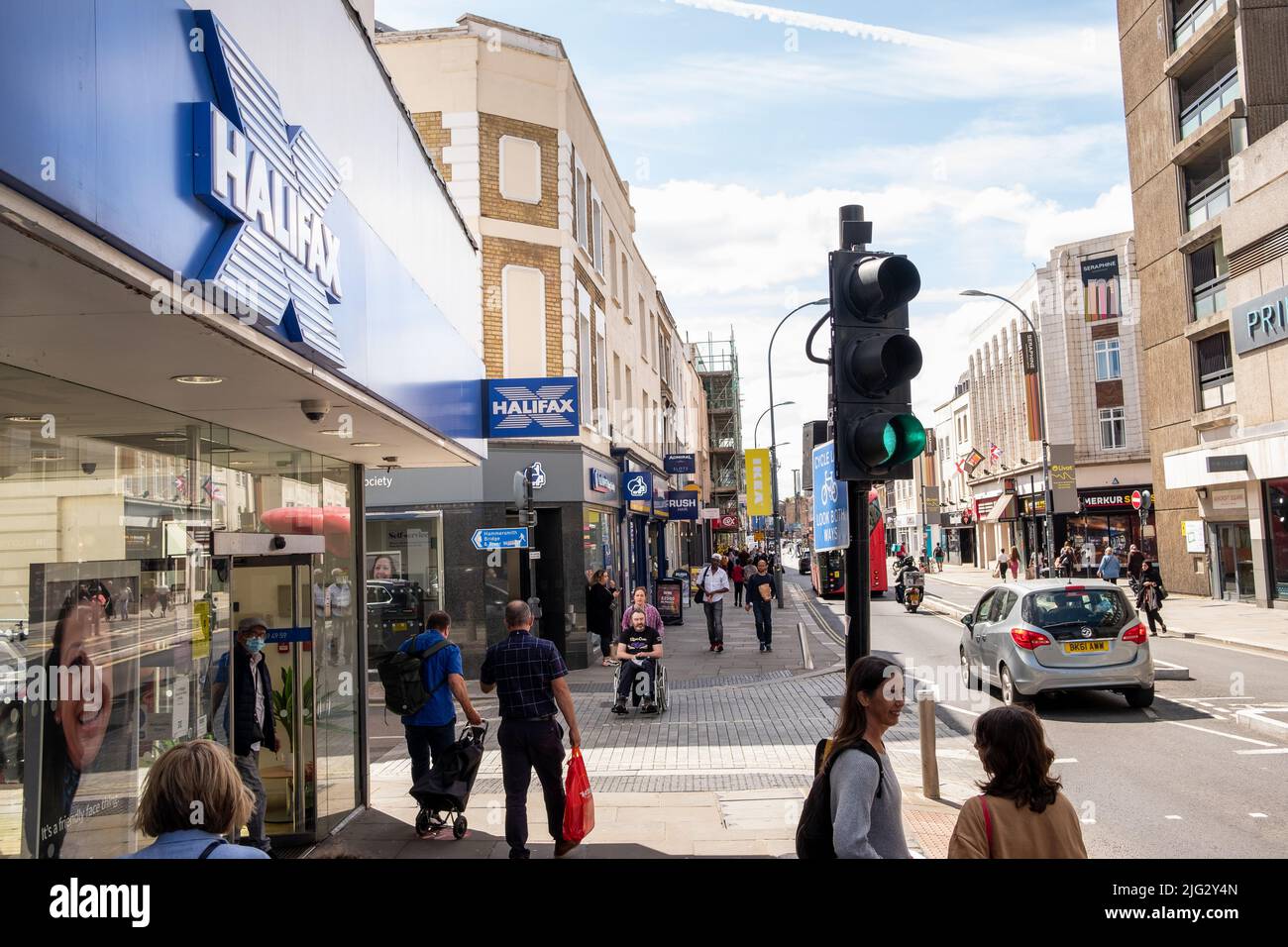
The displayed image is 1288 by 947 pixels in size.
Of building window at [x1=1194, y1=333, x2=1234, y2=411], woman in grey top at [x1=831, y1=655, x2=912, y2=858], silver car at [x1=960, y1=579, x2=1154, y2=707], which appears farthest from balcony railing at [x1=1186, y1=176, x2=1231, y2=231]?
woman in grey top at [x1=831, y1=655, x2=912, y2=858]

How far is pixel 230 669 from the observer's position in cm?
692

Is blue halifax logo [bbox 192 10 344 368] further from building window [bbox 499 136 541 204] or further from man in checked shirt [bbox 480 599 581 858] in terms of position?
building window [bbox 499 136 541 204]

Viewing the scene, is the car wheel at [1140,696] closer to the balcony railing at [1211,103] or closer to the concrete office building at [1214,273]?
the concrete office building at [1214,273]

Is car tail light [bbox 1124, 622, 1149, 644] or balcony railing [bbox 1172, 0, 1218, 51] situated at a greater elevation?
balcony railing [bbox 1172, 0, 1218, 51]

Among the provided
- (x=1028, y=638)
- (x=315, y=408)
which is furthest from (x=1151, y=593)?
(x=315, y=408)

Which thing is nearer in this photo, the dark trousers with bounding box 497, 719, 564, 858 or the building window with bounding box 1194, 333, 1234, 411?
the dark trousers with bounding box 497, 719, 564, 858

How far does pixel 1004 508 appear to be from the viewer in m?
52.4

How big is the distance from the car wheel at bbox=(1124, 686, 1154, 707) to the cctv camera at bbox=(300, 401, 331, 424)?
995 centimetres

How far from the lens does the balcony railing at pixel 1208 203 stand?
27188mm

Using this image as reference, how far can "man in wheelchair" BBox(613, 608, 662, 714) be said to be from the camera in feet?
42.2

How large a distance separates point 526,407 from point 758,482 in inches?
1090
